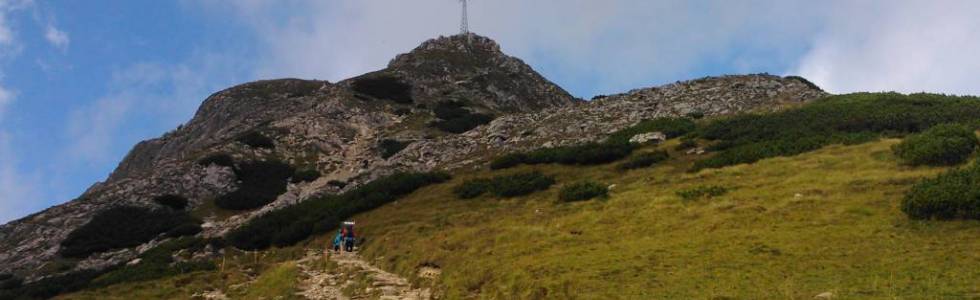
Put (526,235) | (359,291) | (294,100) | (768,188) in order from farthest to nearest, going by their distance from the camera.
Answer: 1. (294,100)
2. (768,188)
3. (526,235)
4. (359,291)

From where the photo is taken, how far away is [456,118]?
77375mm

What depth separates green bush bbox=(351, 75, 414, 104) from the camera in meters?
87.8

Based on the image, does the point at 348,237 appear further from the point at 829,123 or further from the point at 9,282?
the point at 829,123

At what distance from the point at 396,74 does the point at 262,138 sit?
91.1 ft

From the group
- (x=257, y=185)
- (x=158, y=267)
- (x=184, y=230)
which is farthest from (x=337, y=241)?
(x=257, y=185)

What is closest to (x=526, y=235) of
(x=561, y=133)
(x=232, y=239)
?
(x=232, y=239)

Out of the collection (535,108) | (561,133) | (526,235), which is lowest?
(526,235)

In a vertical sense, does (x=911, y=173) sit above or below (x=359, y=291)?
above

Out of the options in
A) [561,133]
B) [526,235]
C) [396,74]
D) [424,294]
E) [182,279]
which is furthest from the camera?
[396,74]

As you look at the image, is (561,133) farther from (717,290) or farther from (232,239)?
(717,290)

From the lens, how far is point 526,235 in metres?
27.3

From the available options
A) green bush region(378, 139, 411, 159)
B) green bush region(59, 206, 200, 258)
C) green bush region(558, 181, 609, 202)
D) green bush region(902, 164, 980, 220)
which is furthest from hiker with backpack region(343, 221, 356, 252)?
green bush region(378, 139, 411, 159)

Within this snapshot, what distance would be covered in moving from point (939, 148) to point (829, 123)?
15.8 metres

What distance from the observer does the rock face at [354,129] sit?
5328 centimetres
